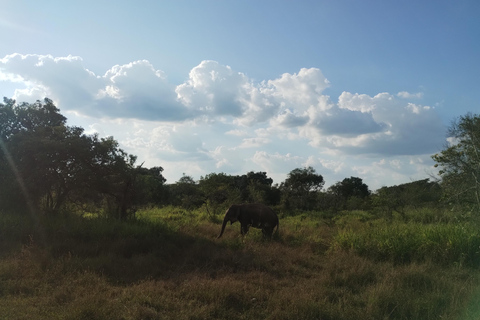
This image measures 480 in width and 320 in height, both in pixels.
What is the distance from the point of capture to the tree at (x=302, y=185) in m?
39.1

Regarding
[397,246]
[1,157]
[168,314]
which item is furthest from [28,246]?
[397,246]

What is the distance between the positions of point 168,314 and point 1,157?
11261mm

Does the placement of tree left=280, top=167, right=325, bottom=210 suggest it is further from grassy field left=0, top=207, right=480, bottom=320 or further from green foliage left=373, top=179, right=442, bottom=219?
grassy field left=0, top=207, right=480, bottom=320

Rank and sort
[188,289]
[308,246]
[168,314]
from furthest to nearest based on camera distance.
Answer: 1. [308,246]
2. [188,289]
3. [168,314]

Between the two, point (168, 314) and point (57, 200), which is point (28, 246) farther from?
point (168, 314)

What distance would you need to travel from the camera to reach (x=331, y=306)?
637cm

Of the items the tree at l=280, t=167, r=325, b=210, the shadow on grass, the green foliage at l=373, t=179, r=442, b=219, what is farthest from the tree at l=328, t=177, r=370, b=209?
the shadow on grass

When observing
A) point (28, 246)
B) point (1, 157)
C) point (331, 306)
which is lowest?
point (331, 306)

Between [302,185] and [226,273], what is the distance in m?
34.2

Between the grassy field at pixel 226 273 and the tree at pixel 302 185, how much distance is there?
85.7 ft

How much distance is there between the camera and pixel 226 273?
850 centimetres

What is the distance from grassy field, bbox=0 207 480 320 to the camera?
→ 6141 millimetres

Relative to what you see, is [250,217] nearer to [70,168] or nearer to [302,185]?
[70,168]

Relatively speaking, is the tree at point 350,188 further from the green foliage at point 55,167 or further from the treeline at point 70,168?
the green foliage at point 55,167
